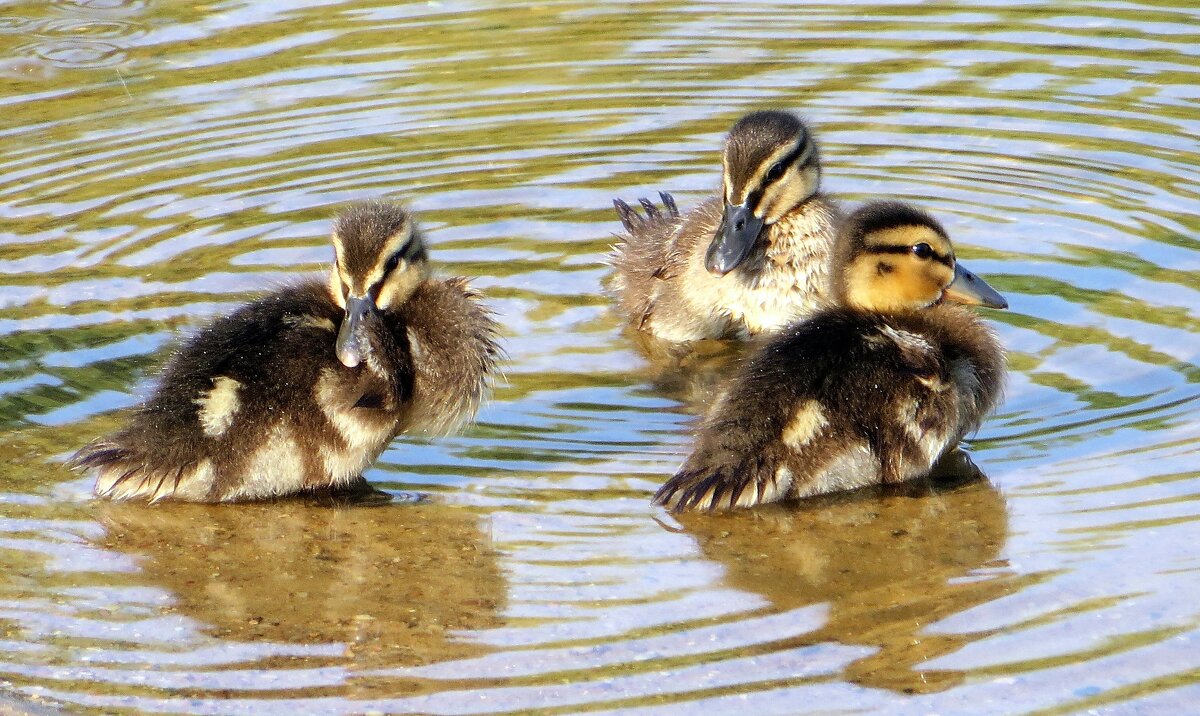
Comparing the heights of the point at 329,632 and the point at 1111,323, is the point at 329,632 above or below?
above

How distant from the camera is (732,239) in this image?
6.25 m

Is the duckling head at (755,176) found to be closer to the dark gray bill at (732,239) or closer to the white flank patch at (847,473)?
the dark gray bill at (732,239)

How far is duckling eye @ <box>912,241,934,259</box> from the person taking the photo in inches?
216

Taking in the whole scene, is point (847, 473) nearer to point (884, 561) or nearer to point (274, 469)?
point (884, 561)

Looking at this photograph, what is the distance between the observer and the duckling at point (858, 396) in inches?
191

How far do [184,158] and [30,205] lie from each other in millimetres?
852

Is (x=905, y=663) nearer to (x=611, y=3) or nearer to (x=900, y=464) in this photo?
(x=900, y=464)

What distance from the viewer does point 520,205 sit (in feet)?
25.1

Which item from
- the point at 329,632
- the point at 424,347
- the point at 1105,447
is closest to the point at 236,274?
the point at 424,347

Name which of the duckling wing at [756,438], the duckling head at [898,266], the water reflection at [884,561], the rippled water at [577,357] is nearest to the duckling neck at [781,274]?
the rippled water at [577,357]

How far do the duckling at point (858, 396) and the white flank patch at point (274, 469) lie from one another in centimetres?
102

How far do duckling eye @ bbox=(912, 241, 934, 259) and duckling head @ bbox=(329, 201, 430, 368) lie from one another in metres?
1.50

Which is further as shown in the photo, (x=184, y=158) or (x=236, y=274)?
(x=184, y=158)

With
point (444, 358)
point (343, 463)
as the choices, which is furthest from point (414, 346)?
point (343, 463)
